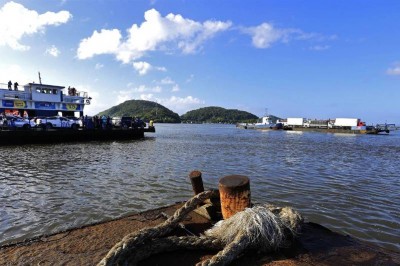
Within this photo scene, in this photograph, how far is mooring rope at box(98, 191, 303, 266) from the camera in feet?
10.5

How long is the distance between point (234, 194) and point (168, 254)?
1266mm

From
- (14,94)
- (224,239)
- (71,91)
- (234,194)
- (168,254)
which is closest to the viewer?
(168,254)

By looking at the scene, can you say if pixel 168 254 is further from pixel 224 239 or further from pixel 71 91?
pixel 71 91

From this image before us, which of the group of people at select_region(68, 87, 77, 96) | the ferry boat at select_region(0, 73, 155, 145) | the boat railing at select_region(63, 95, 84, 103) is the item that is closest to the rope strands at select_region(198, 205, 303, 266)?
the ferry boat at select_region(0, 73, 155, 145)

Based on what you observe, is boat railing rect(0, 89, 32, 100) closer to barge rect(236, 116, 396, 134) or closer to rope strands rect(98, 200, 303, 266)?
rope strands rect(98, 200, 303, 266)

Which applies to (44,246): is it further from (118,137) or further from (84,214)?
(118,137)

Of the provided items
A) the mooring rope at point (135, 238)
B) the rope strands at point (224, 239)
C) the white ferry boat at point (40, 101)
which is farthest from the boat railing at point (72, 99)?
the rope strands at point (224, 239)

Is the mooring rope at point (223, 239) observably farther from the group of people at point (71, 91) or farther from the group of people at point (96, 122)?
the group of people at point (71, 91)

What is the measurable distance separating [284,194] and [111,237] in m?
7.65

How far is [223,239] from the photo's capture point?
364cm

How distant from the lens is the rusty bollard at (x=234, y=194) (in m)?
4.19

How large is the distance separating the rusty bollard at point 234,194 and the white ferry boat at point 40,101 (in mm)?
37628

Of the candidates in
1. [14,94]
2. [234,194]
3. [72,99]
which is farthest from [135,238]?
[72,99]

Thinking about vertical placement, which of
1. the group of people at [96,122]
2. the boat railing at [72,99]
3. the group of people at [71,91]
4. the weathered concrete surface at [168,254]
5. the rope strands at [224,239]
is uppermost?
the group of people at [71,91]
